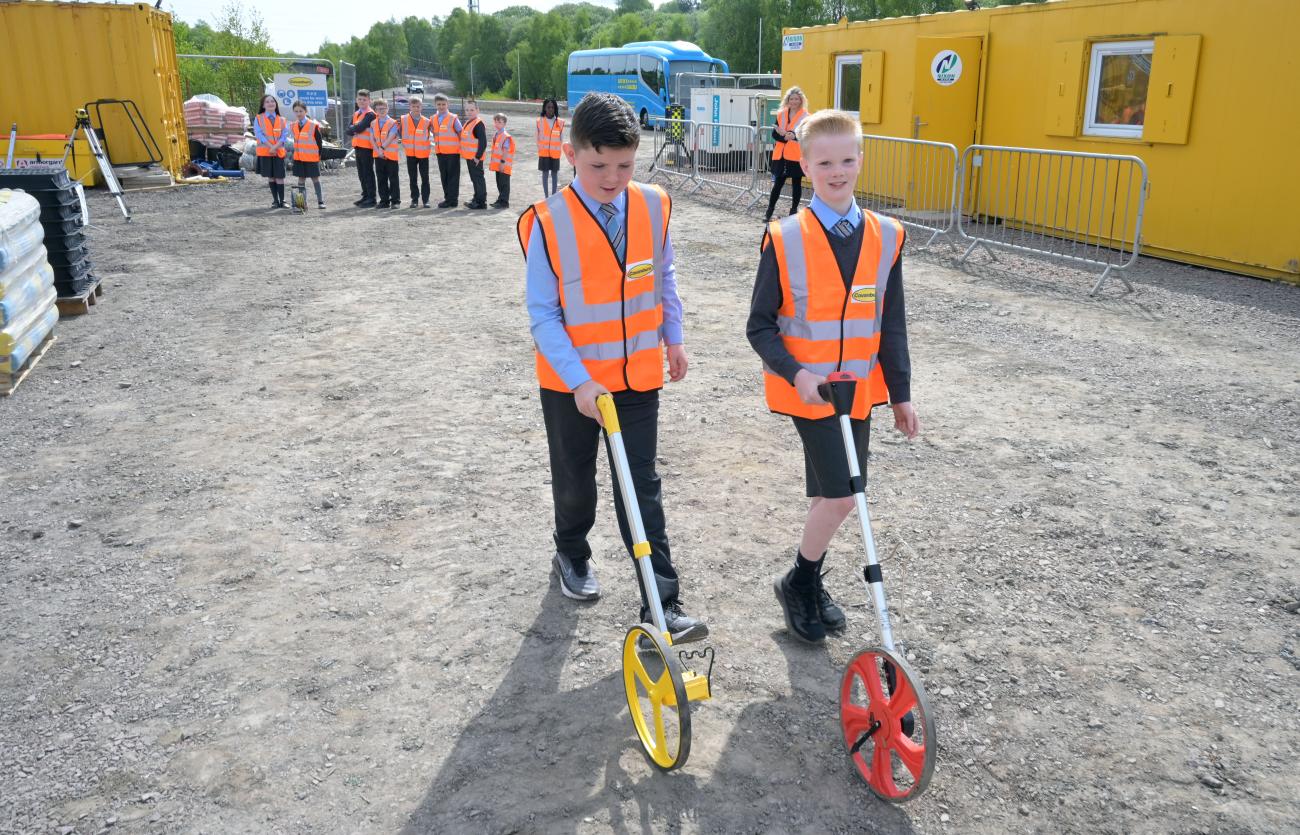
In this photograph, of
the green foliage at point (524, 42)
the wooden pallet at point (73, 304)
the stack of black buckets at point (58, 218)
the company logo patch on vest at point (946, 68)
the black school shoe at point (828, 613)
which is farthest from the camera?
the green foliage at point (524, 42)

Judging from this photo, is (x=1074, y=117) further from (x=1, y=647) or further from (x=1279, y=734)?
(x=1, y=647)

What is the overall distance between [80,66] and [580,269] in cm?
1754

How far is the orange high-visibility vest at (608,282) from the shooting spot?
3.09m

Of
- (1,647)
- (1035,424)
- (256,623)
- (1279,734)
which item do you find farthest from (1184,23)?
(1,647)

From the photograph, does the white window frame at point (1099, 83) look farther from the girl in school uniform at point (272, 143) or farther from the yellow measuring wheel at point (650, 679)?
the girl in school uniform at point (272, 143)

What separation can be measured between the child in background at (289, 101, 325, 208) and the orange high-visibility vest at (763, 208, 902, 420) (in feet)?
43.2

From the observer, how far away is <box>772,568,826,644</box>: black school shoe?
3529 millimetres

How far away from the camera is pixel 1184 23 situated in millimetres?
9938

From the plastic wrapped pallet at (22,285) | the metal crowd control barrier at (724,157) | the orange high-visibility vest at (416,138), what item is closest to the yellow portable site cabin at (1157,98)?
the metal crowd control barrier at (724,157)

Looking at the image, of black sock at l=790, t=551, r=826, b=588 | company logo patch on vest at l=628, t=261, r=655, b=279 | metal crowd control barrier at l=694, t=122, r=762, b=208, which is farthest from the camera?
metal crowd control barrier at l=694, t=122, r=762, b=208

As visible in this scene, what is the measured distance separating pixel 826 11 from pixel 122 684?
178ft

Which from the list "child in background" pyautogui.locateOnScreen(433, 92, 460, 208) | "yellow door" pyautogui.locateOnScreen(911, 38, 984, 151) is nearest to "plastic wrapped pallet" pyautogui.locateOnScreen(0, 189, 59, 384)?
"child in background" pyautogui.locateOnScreen(433, 92, 460, 208)

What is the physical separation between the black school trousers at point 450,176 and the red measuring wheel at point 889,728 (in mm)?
14011

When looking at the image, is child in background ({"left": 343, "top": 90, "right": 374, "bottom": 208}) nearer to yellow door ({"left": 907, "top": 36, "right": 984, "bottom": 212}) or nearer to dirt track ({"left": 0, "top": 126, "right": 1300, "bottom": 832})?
yellow door ({"left": 907, "top": 36, "right": 984, "bottom": 212})
